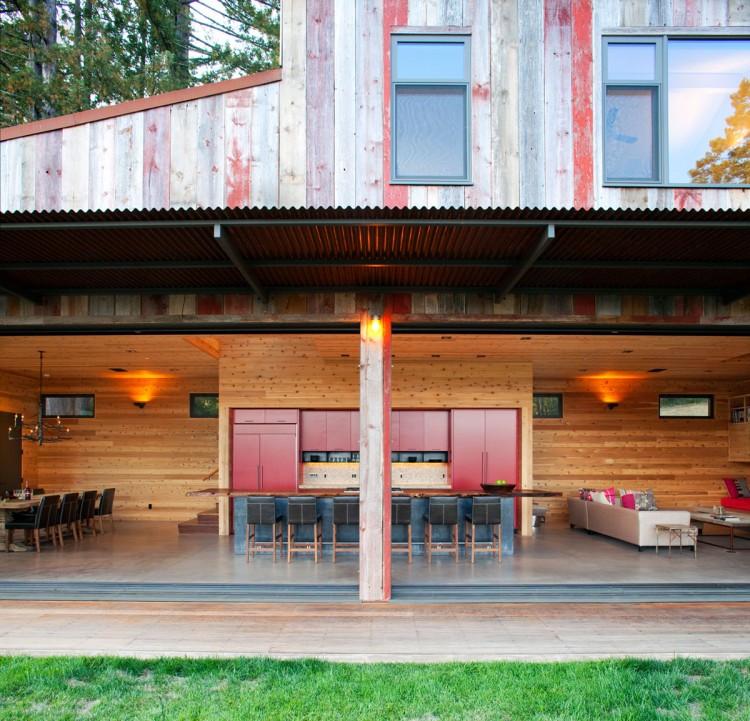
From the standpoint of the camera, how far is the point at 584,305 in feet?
21.6

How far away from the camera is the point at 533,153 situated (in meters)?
5.82

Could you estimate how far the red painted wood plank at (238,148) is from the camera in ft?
18.6

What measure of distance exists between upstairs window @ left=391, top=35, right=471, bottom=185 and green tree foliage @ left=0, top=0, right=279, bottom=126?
27.2ft

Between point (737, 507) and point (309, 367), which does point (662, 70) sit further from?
point (737, 507)

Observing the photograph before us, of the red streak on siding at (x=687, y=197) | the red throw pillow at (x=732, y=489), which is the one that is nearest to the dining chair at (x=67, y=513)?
the red streak on siding at (x=687, y=197)

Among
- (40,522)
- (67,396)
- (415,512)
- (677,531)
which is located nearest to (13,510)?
(40,522)

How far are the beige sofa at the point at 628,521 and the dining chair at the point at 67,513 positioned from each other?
7888mm

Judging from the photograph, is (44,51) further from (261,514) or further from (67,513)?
(261,514)

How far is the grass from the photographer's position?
12.9ft

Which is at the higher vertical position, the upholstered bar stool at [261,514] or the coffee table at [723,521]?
the upholstered bar stool at [261,514]

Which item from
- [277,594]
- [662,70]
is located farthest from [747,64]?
[277,594]

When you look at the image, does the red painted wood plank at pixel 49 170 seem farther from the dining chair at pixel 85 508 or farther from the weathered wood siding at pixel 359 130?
the dining chair at pixel 85 508

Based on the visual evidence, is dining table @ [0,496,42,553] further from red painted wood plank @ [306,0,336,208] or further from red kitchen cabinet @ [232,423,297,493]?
red painted wood plank @ [306,0,336,208]

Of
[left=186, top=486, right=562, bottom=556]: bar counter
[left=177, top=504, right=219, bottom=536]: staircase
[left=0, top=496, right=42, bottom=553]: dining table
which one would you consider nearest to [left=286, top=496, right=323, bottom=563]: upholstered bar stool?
[left=186, top=486, right=562, bottom=556]: bar counter
